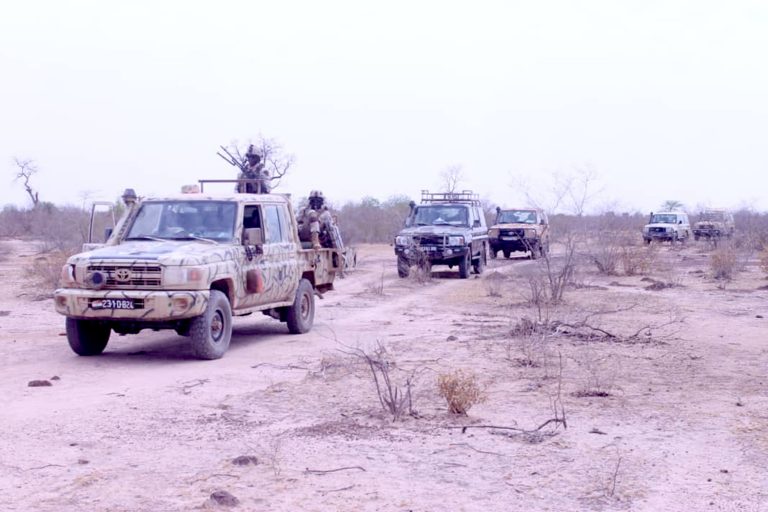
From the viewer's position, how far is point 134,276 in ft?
33.1

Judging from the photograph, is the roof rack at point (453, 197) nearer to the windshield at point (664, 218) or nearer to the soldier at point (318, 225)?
the soldier at point (318, 225)

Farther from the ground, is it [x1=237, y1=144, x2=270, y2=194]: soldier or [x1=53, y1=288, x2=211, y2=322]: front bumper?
[x1=237, y1=144, x2=270, y2=194]: soldier

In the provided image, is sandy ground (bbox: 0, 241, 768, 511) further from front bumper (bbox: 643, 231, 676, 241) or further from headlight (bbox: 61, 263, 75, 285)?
front bumper (bbox: 643, 231, 676, 241)

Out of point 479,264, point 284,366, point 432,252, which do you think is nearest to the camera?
point 284,366

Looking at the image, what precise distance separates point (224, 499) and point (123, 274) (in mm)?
5018

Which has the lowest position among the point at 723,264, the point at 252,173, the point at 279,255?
the point at 723,264

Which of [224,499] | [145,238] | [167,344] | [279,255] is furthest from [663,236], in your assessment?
[224,499]

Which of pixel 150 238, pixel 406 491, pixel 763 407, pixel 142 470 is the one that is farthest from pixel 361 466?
pixel 150 238

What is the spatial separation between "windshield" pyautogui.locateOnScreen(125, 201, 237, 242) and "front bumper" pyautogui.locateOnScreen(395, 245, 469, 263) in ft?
37.4

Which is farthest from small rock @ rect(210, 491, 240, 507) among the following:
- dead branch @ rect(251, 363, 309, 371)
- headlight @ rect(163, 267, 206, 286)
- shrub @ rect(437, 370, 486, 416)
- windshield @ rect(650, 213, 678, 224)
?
windshield @ rect(650, 213, 678, 224)

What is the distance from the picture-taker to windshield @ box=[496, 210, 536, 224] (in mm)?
32469

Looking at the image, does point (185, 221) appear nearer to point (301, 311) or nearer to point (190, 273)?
point (190, 273)

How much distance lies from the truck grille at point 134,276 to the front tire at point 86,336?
0.62 m

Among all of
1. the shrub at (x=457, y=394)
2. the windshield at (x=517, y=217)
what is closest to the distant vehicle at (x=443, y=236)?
the windshield at (x=517, y=217)
